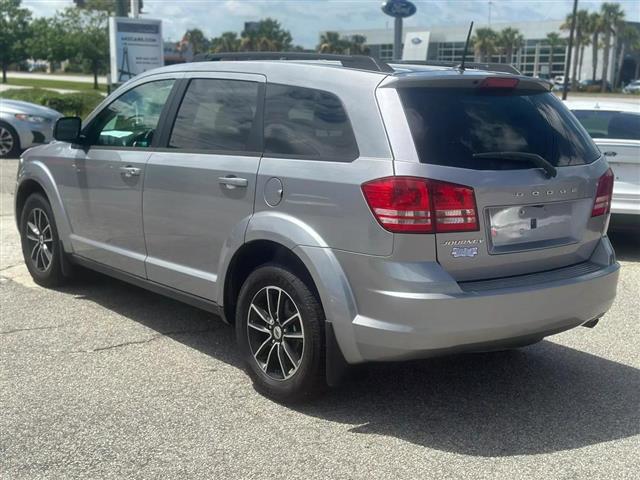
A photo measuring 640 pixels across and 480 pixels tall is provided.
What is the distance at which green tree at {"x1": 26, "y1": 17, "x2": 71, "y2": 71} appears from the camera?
150 feet

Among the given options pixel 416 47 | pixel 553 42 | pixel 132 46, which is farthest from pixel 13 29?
pixel 553 42

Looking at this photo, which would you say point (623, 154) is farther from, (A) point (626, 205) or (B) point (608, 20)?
(B) point (608, 20)

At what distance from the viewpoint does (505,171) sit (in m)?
4.02

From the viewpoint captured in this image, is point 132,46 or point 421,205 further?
point 132,46

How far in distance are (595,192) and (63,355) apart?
336 cm

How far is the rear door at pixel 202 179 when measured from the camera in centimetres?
461

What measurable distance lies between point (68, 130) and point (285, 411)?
289 centimetres

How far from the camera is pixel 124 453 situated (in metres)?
3.81

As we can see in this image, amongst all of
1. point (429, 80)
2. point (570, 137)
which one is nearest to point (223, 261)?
point (429, 80)

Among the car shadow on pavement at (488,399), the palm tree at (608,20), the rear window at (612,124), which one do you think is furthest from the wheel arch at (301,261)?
the palm tree at (608,20)

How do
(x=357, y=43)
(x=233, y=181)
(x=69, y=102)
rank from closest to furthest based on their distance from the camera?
(x=233, y=181) → (x=69, y=102) → (x=357, y=43)

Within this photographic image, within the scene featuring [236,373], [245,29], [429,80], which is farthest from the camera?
[245,29]

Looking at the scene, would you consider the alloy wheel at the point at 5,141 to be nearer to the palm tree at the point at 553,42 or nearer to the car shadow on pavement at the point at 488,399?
the car shadow on pavement at the point at 488,399

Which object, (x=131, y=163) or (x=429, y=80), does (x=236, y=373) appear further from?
(x=429, y=80)
